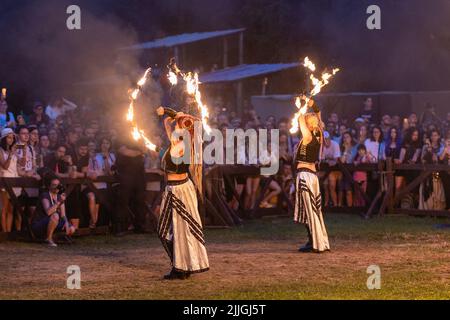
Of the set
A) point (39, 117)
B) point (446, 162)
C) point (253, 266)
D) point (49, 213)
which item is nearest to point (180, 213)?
point (253, 266)

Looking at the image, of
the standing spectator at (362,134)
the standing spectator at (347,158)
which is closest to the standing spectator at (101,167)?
the standing spectator at (347,158)

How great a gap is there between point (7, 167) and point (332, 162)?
7099mm

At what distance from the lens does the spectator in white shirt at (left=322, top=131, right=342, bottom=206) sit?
761 inches

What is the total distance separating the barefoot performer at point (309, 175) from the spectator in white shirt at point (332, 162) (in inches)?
206

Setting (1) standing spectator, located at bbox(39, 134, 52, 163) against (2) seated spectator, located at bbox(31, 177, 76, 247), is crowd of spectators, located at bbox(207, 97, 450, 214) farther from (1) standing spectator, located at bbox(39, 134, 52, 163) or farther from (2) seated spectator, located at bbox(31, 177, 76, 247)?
(2) seated spectator, located at bbox(31, 177, 76, 247)

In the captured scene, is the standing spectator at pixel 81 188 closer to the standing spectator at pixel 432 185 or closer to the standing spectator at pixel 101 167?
the standing spectator at pixel 101 167

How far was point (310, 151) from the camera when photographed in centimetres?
1395

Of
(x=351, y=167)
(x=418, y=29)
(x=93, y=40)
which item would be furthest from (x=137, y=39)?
(x=351, y=167)

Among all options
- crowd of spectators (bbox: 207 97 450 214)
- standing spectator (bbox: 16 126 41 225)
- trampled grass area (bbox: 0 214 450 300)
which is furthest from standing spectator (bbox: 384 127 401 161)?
standing spectator (bbox: 16 126 41 225)

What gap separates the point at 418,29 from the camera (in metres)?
29.2

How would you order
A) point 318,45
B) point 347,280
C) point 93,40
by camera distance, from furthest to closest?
point 318,45
point 93,40
point 347,280

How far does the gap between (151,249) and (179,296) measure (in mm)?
4042

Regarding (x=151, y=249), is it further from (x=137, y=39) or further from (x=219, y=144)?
(x=137, y=39)

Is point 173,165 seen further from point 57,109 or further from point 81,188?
point 57,109
